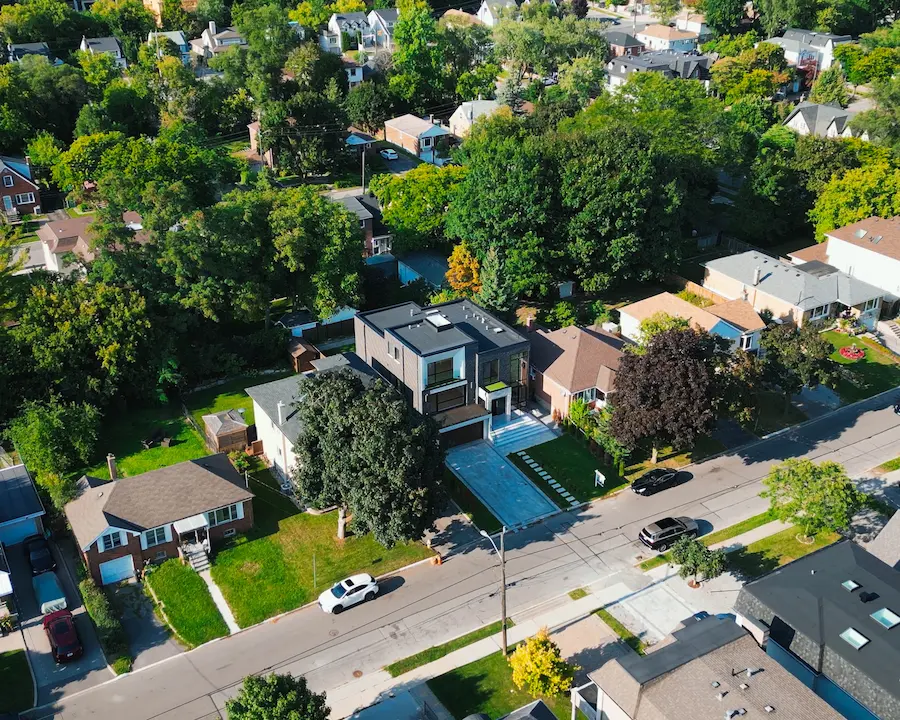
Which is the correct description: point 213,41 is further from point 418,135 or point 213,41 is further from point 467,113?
point 467,113

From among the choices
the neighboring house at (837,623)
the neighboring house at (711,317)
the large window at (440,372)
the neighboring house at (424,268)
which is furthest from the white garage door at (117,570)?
the neighboring house at (711,317)

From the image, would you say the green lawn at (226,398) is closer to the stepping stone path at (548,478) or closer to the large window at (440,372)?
the large window at (440,372)

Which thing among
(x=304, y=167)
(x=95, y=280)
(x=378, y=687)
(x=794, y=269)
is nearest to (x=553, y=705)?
(x=378, y=687)

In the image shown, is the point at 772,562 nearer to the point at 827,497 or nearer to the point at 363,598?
the point at 827,497

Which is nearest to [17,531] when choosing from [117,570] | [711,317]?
[117,570]

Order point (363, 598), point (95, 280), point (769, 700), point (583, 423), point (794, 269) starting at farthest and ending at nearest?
1. point (794, 269)
2. point (95, 280)
3. point (583, 423)
4. point (363, 598)
5. point (769, 700)

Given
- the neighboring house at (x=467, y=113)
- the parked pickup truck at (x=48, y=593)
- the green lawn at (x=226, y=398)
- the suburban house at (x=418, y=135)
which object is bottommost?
the parked pickup truck at (x=48, y=593)

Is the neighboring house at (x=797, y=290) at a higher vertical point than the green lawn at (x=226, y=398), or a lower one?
higher

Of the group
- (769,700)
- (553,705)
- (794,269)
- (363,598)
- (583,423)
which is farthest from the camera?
(794,269)
